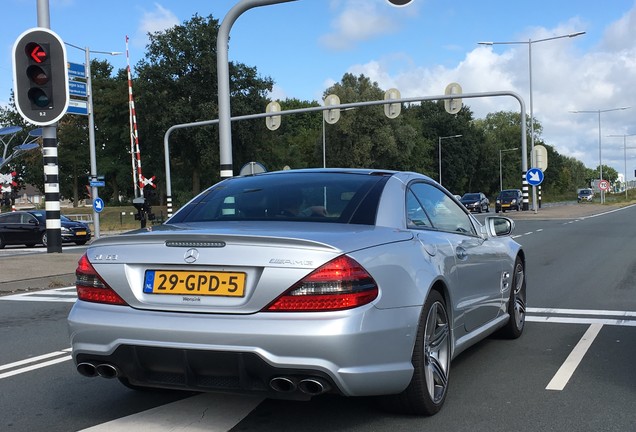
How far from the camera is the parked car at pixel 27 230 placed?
26562mm

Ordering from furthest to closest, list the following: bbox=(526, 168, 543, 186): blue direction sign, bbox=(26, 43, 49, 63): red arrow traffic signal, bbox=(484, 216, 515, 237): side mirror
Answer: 1. bbox=(526, 168, 543, 186): blue direction sign
2. bbox=(26, 43, 49, 63): red arrow traffic signal
3. bbox=(484, 216, 515, 237): side mirror

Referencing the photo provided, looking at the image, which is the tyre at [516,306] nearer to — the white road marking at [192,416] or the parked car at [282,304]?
the parked car at [282,304]

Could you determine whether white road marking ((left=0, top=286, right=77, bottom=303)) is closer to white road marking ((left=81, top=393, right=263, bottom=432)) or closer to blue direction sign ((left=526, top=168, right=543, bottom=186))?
white road marking ((left=81, top=393, right=263, bottom=432))

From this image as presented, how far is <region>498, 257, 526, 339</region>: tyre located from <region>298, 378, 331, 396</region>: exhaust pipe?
3.20 meters

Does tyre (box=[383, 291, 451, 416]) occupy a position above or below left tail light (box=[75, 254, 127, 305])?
below

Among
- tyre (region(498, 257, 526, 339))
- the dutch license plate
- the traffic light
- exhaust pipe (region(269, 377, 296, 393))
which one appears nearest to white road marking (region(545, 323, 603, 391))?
tyre (region(498, 257, 526, 339))

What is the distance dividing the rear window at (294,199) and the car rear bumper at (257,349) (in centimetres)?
82

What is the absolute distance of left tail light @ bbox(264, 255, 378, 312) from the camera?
11.3 ft

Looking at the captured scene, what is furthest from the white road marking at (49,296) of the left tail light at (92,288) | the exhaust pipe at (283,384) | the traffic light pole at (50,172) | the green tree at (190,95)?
the green tree at (190,95)

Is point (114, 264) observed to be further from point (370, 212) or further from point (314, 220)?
point (370, 212)

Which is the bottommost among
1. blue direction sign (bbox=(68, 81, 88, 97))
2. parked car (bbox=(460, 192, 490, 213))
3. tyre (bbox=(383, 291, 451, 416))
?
parked car (bbox=(460, 192, 490, 213))

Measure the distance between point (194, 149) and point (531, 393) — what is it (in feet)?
173

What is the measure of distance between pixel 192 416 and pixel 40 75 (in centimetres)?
1015

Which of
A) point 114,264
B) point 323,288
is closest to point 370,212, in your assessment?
point 323,288
